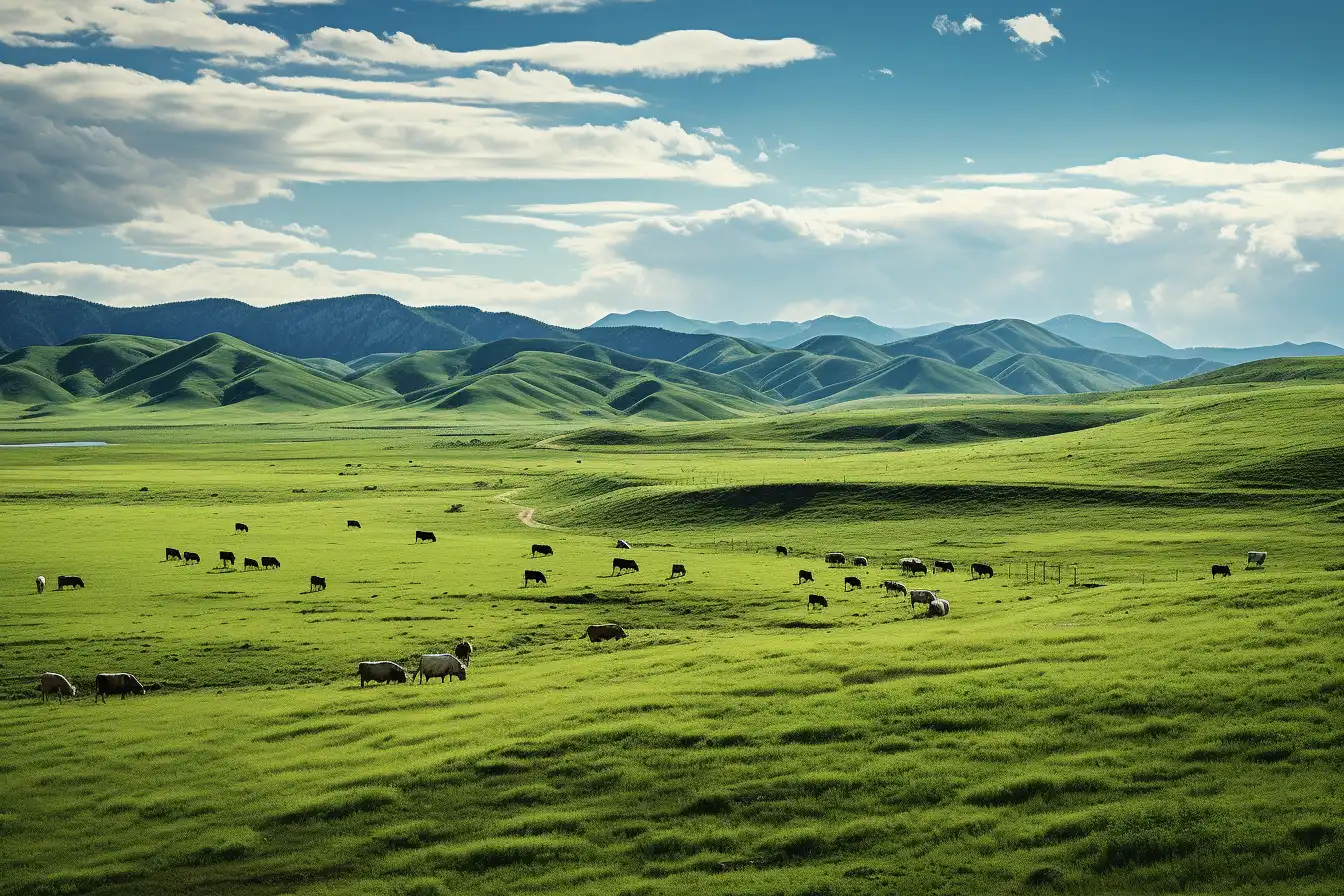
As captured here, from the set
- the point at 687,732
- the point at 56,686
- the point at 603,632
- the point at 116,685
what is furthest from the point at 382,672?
the point at 687,732

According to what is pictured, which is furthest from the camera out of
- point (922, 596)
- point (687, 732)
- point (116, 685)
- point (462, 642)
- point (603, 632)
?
point (922, 596)

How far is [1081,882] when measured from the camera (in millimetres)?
20125

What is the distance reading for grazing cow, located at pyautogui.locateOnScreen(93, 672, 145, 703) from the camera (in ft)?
125

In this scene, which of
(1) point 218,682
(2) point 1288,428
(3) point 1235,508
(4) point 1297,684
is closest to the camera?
(4) point 1297,684

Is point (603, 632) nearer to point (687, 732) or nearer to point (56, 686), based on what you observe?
point (687, 732)

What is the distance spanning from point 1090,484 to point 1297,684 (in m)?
70.1

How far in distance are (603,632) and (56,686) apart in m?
22.8

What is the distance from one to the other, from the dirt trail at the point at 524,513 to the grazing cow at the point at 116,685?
59875 millimetres

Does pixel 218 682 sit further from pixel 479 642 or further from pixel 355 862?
pixel 355 862

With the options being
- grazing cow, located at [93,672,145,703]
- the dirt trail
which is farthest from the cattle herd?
the dirt trail

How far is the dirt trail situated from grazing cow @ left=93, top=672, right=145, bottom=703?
59875mm

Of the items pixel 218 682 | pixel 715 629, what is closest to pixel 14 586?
pixel 218 682

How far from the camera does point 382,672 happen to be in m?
39.2

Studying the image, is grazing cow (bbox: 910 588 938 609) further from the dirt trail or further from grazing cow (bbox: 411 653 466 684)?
the dirt trail
